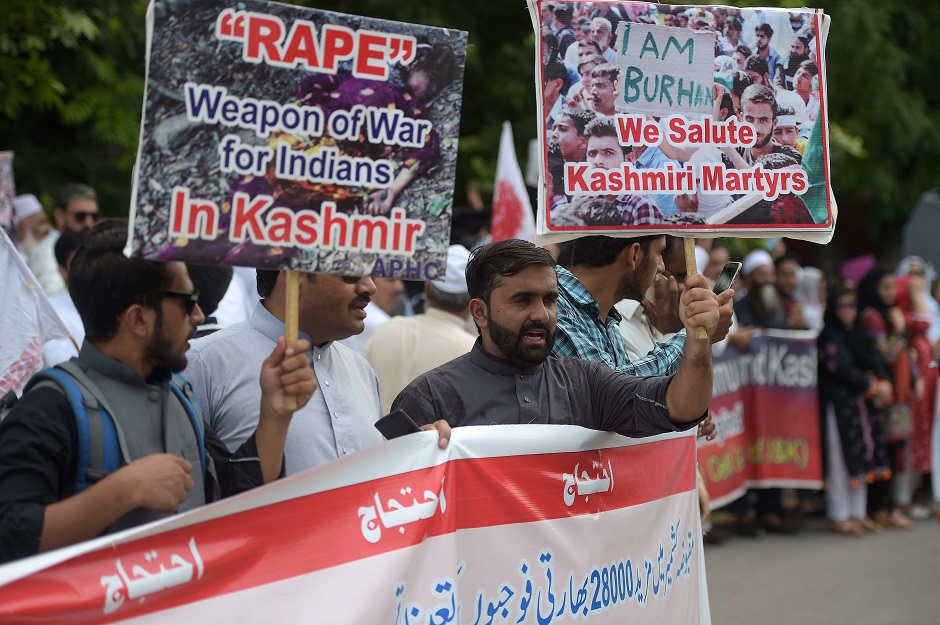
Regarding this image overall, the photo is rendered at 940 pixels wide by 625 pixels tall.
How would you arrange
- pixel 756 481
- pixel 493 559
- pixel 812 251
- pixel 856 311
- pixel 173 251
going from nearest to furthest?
pixel 173 251, pixel 493 559, pixel 756 481, pixel 856 311, pixel 812 251

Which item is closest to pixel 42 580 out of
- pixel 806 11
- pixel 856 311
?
pixel 806 11

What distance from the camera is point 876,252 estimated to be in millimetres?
22766

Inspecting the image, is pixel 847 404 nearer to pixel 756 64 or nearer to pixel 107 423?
pixel 756 64

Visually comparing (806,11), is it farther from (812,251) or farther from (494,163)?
(812,251)

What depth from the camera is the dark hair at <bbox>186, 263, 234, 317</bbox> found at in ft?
14.6

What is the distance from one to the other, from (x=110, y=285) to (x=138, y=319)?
10 centimetres

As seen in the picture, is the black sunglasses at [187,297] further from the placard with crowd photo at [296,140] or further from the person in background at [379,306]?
the person in background at [379,306]

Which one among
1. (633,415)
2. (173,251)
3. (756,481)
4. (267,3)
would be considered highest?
(267,3)

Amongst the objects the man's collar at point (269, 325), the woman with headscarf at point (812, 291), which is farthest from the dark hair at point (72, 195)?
the woman with headscarf at point (812, 291)

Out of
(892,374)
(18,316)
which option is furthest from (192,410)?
(892,374)

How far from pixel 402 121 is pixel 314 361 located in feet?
3.02

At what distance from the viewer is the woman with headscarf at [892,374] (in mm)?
10148

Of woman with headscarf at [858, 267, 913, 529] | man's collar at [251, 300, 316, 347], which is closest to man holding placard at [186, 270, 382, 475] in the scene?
man's collar at [251, 300, 316, 347]

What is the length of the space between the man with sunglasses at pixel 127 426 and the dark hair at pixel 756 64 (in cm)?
171
